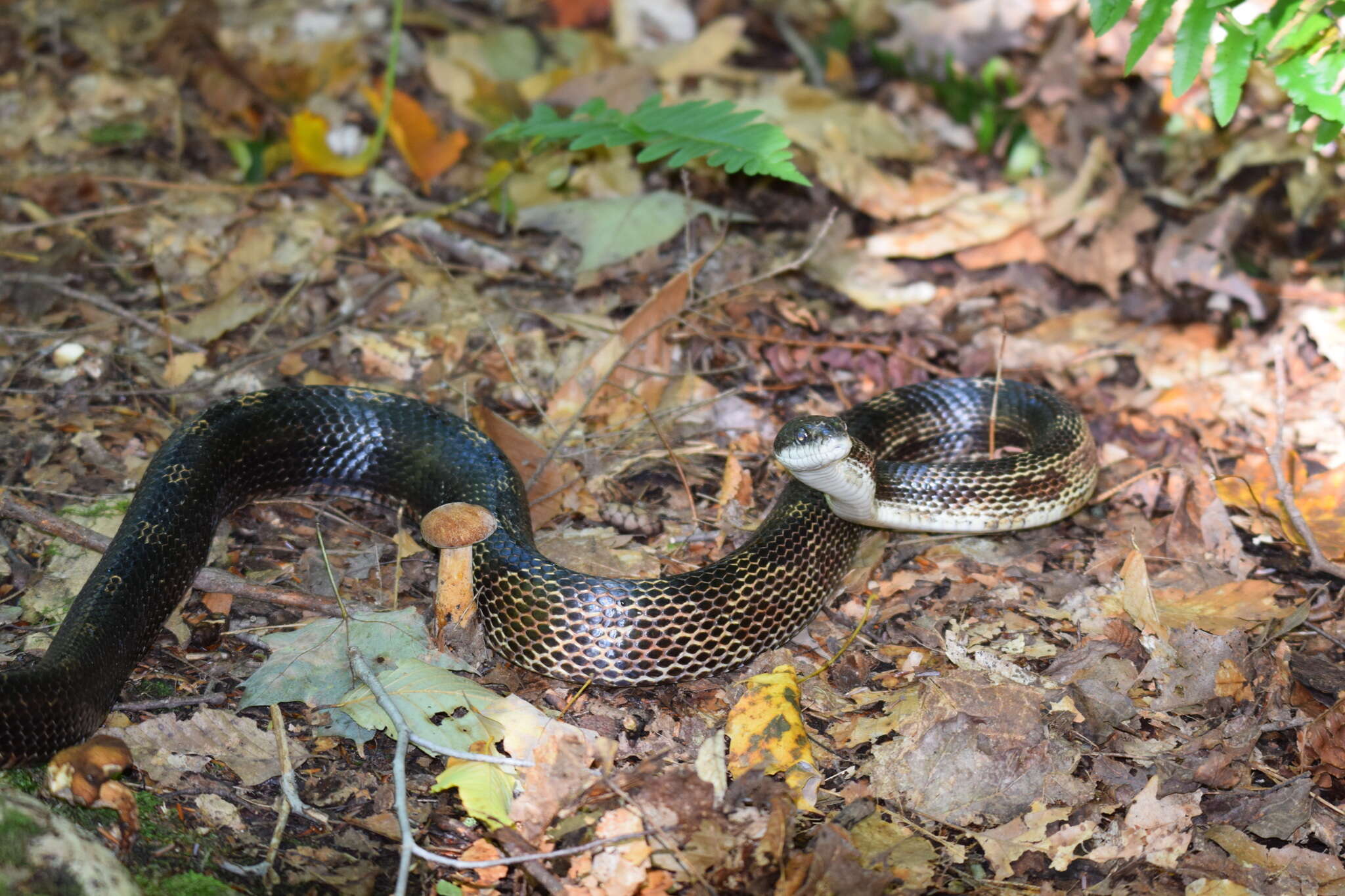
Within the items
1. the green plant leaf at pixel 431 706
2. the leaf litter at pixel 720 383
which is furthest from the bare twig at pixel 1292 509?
the green plant leaf at pixel 431 706

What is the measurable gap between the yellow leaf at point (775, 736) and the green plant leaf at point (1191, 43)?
4057 mm

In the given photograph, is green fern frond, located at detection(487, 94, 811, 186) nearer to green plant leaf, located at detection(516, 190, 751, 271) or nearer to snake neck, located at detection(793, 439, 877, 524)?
green plant leaf, located at detection(516, 190, 751, 271)

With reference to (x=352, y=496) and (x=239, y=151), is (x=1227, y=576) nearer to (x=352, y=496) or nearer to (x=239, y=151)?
(x=352, y=496)

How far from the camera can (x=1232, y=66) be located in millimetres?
6184

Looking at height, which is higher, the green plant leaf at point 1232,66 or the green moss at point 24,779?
the green plant leaf at point 1232,66

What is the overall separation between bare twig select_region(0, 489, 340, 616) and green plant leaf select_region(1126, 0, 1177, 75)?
5556 millimetres

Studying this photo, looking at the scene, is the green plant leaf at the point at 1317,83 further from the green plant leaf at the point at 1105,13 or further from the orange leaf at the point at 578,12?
the orange leaf at the point at 578,12

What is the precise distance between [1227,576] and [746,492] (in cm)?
295

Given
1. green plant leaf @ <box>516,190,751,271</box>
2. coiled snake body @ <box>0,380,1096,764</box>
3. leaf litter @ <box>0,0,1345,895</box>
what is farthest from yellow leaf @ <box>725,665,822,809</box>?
green plant leaf @ <box>516,190,751,271</box>

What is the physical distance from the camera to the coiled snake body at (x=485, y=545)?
5027mm

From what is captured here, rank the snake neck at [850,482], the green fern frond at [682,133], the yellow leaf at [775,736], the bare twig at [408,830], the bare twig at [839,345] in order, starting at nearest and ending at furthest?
the bare twig at [408,830] → the yellow leaf at [775,736] → the snake neck at [850,482] → the green fern frond at [682,133] → the bare twig at [839,345]

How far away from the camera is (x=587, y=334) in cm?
784

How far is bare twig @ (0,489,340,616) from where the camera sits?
A: 575 cm

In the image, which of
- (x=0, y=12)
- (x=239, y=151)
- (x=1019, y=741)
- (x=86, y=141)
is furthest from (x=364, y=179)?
(x=1019, y=741)
